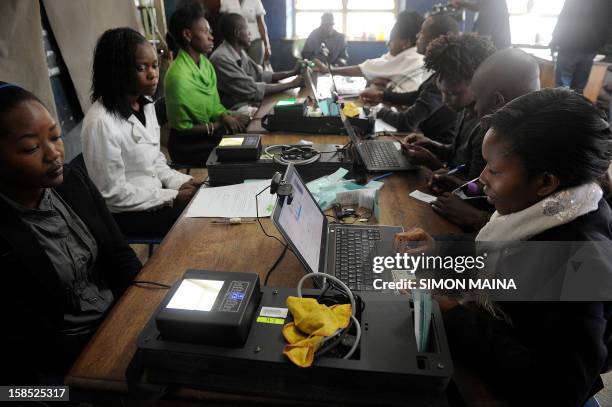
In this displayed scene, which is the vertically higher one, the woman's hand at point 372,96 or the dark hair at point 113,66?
the dark hair at point 113,66

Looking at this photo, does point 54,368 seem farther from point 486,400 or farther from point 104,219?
point 486,400

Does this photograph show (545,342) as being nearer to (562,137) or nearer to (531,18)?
(562,137)

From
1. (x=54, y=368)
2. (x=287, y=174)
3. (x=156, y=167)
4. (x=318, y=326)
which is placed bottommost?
(x=54, y=368)

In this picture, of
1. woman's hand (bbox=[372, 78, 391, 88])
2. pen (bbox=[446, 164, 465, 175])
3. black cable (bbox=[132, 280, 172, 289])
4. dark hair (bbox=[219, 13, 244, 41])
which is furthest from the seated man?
black cable (bbox=[132, 280, 172, 289])

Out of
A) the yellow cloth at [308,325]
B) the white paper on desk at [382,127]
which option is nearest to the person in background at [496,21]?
the white paper on desk at [382,127]

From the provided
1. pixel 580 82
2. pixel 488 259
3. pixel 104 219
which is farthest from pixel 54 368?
pixel 580 82

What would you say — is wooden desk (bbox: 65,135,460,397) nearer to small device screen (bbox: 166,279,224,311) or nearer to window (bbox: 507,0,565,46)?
small device screen (bbox: 166,279,224,311)

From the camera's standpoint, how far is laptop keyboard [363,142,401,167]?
168cm

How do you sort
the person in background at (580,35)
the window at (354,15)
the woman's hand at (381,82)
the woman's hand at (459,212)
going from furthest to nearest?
the window at (354,15) → the woman's hand at (381,82) → the person in background at (580,35) → the woman's hand at (459,212)

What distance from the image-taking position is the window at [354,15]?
6.26 metres

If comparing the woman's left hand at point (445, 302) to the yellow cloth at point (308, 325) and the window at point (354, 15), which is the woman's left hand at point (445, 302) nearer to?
the yellow cloth at point (308, 325)

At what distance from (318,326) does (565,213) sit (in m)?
0.56

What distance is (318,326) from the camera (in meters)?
0.70

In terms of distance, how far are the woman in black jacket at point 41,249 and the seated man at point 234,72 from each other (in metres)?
1.79
